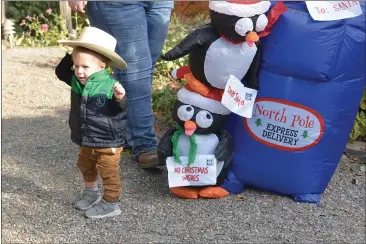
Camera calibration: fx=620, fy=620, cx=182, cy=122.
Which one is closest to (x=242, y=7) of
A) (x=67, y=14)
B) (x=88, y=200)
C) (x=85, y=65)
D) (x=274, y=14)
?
(x=274, y=14)

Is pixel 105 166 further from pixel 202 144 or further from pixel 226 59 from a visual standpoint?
pixel 226 59

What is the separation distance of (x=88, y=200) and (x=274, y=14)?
4.45 feet

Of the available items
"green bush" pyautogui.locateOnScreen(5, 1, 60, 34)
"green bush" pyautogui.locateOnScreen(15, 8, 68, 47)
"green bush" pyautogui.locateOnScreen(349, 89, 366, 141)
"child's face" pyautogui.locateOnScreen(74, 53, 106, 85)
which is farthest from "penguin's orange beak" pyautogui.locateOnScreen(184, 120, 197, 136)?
"green bush" pyautogui.locateOnScreen(5, 1, 60, 34)

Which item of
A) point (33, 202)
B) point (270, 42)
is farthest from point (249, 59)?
point (33, 202)

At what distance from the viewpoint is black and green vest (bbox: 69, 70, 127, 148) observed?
9.32 feet

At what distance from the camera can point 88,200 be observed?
3.21 meters

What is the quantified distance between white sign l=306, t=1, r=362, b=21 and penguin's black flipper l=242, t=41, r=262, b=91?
0.32 meters

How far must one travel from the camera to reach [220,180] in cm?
345

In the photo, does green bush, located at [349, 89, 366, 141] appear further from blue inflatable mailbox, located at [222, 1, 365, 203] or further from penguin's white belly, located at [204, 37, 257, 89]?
penguin's white belly, located at [204, 37, 257, 89]

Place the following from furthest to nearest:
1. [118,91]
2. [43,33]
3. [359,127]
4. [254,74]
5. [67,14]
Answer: [43,33] < [67,14] < [359,127] < [254,74] < [118,91]

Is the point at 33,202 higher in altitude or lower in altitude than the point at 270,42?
lower

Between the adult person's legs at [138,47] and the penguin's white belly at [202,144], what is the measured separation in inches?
13.4

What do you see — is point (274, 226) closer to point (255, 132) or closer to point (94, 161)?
point (255, 132)

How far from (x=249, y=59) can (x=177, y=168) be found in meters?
0.70
